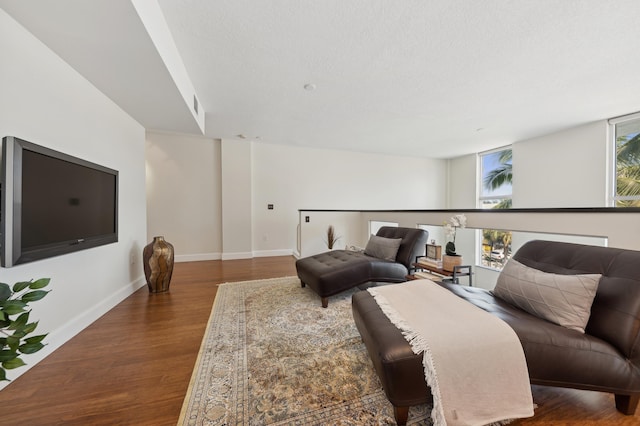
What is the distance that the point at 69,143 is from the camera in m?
1.94

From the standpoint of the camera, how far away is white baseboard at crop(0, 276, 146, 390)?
156 cm

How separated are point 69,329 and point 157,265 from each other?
1036mm

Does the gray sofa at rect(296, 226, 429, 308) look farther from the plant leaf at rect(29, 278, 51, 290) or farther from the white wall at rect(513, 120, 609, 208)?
the white wall at rect(513, 120, 609, 208)

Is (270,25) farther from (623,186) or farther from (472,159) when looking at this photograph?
(472,159)

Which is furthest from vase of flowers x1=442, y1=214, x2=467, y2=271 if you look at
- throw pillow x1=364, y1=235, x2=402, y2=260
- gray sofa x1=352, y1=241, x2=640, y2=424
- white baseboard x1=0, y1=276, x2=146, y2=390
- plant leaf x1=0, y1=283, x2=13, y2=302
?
white baseboard x1=0, y1=276, x2=146, y2=390

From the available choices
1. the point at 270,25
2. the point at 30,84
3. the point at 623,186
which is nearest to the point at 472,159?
the point at 623,186

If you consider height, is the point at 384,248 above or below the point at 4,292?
below

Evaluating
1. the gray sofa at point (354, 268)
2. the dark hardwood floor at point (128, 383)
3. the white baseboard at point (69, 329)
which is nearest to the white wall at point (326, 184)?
the gray sofa at point (354, 268)

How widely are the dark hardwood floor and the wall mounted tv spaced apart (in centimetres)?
77

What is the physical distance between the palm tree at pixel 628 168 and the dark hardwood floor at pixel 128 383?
409 centimetres

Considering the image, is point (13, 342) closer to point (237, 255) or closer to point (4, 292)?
point (4, 292)

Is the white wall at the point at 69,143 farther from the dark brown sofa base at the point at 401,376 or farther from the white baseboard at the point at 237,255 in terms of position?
the dark brown sofa base at the point at 401,376

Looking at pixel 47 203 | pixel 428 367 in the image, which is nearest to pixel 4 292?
pixel 47 203

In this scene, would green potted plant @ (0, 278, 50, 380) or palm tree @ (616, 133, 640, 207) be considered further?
palm tree @ (616, 133, 640, 207)
